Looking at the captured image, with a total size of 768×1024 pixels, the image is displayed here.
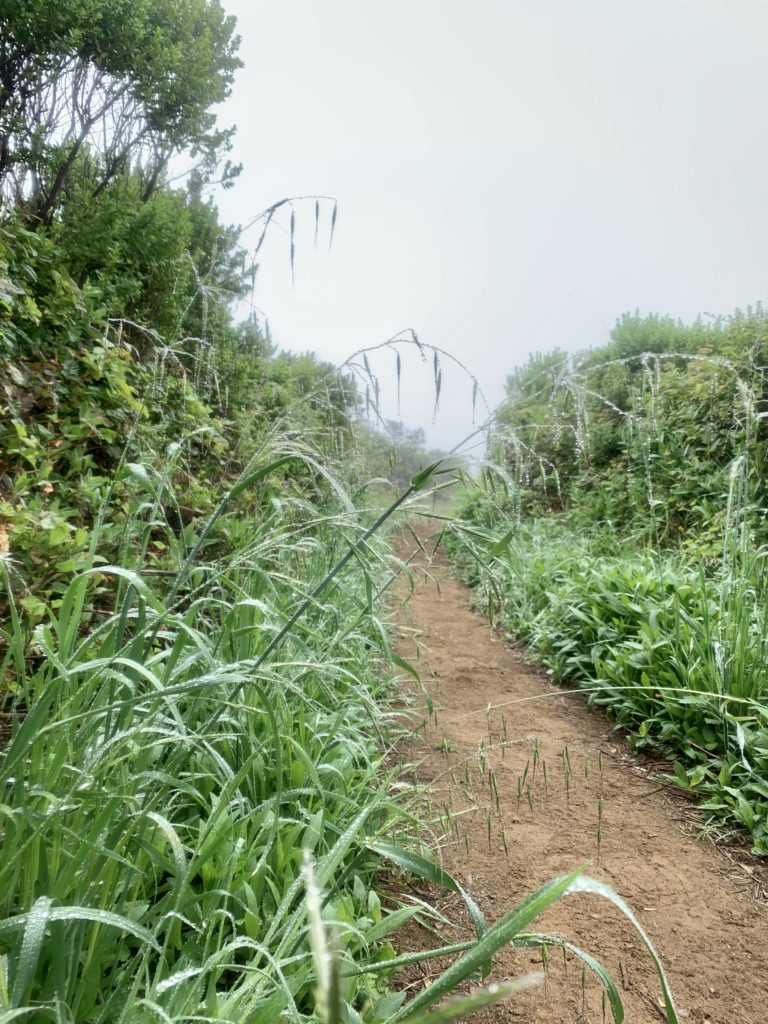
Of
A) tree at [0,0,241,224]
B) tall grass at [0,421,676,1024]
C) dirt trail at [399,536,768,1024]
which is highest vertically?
tree at [0,0,241,224]

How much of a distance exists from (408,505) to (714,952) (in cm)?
139

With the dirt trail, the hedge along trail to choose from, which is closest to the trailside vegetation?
the hedge along trail

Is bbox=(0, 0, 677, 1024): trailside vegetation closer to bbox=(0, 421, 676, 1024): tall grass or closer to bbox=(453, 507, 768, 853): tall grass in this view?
bbox=(0, 421, 676, 1024): tall grass

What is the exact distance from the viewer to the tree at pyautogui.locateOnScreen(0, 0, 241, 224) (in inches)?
153

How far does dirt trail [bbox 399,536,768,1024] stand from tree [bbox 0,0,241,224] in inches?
158

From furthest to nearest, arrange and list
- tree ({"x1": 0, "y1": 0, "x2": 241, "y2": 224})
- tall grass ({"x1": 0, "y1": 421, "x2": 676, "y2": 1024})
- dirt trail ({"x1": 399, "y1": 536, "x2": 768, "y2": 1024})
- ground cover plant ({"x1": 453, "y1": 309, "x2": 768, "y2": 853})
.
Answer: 1. tree ({"x1": 0, "y1": 0, "x2": 241, "y2": 224})
2. ground cover plant ({"x1": 453, "y1": 309, "x2": 768, "y2": 853})
3. dirt trail ({"x1": 399, "y1": 536, "x2": 768, "y2": 1024})
4. tall grass ({"x1": 0, "y1": 421, "x2": 676, "y2": 1024})

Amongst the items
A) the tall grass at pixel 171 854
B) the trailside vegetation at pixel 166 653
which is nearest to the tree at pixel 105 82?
the trailside vegetation at pixel 166 653

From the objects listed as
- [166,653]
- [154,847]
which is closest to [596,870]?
[154,847]

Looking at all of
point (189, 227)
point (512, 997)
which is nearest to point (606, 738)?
point (512, 997)

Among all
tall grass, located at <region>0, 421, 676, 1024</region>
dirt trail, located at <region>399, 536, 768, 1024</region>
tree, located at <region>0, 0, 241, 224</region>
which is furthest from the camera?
tree, located at <region>0, 0, 241, 224</region>

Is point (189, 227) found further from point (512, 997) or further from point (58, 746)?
point (512, 997)

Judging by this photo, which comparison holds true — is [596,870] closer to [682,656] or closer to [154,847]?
[682,656]

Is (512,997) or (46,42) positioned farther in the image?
(46,42)

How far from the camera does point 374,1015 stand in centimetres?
116
